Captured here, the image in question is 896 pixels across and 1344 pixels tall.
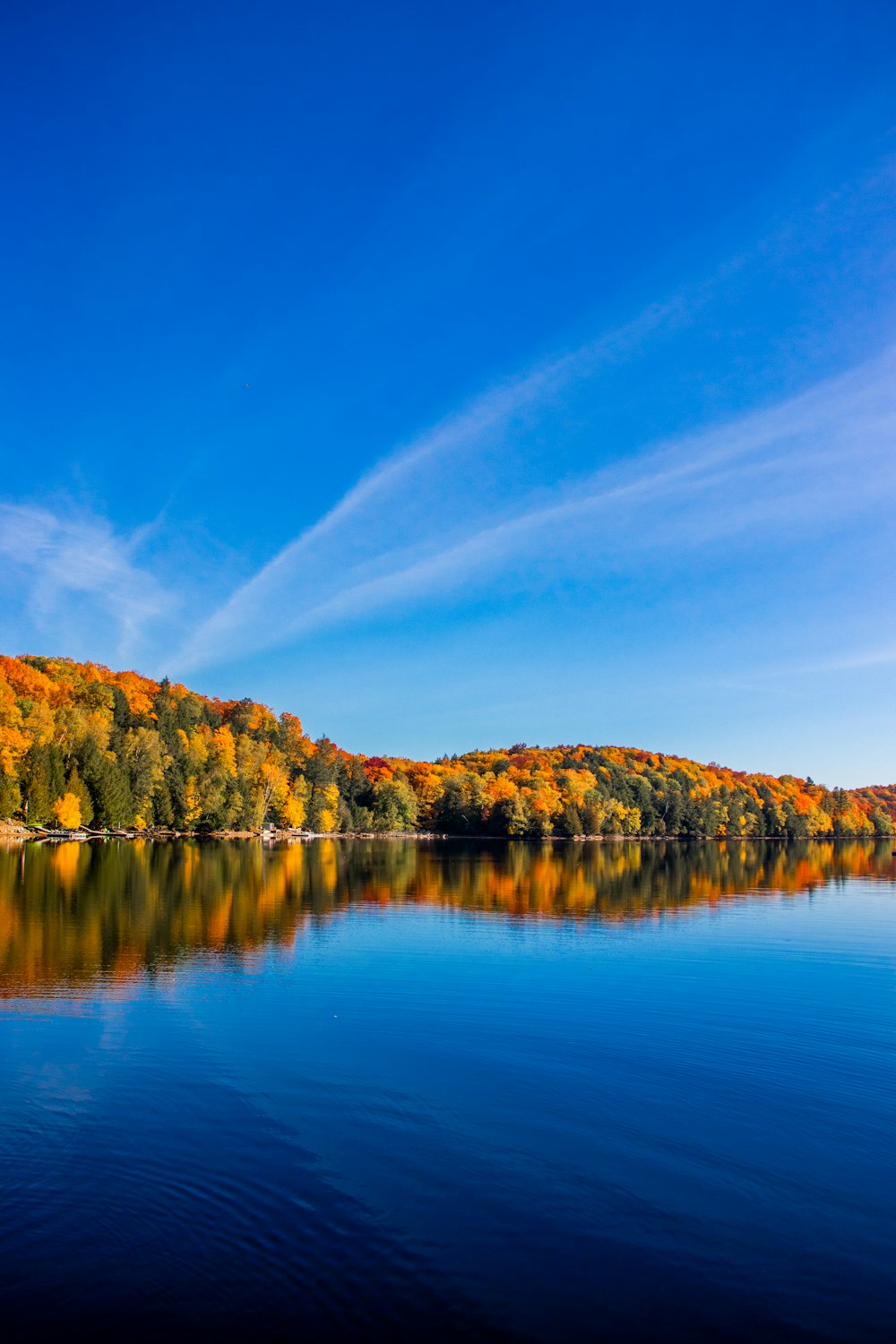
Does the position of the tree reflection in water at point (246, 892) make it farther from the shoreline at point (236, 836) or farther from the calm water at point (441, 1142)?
the shoreline at point (236, 836)

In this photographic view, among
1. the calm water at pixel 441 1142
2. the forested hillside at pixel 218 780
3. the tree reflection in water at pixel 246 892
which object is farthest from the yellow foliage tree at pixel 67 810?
the calm water at pixel 441 1142

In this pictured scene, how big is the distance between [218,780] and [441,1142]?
108m

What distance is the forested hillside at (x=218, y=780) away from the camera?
89.9 m

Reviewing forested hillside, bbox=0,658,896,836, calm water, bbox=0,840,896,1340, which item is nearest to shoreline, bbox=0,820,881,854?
forested hillside, bbox=0,658,896,836

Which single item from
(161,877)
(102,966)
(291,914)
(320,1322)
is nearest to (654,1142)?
(320,1322)

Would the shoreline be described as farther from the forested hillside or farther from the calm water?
the calm water

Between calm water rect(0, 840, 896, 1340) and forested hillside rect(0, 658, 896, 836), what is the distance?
68.4m

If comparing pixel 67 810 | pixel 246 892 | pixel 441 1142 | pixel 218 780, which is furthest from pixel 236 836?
pixel 441 1142

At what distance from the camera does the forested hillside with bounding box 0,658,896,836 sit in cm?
8994

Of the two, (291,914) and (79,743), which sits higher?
(79,743)

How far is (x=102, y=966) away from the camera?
2291 centimetres

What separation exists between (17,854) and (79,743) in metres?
31.8

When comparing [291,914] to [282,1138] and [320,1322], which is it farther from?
[320,1322]

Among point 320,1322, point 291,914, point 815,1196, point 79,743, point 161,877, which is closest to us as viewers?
point 320,1322
